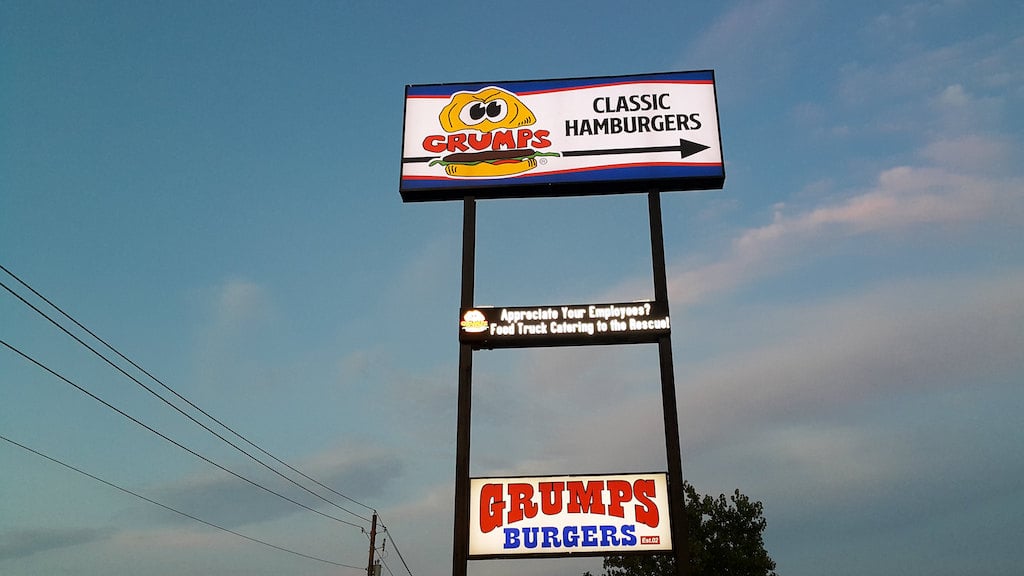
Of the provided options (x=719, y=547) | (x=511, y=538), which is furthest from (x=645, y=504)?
(x=719, y=547)

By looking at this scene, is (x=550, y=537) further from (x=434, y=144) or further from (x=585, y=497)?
(x=434, y=144)

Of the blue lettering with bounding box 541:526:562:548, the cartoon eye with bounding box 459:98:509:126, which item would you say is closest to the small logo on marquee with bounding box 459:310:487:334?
the blue lettering with bounding box 541:526:562:548

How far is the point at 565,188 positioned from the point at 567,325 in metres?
3.82

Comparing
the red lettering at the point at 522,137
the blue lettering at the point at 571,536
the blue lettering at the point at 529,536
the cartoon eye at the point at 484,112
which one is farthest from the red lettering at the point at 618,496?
the cartoon eye at the point at 484,112

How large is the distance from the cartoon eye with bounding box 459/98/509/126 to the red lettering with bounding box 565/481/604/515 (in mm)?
9019

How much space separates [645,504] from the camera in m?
15.3

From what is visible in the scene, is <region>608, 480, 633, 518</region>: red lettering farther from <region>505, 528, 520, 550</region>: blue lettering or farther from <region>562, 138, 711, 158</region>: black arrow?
<region>562, 138, 711, 158</region>: black arrow

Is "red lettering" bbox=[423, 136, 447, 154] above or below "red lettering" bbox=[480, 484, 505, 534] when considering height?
above

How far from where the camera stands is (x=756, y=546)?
3747 cm

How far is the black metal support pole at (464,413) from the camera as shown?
15211 mm

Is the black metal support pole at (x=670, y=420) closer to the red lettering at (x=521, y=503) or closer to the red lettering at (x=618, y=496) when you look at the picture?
the red lettering at (x=618, y=496)

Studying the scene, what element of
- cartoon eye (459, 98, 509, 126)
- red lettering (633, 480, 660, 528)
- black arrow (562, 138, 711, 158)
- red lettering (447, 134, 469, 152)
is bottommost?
red lettering (633, 480, 660, 528)

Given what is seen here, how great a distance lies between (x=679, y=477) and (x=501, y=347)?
14.7 ft

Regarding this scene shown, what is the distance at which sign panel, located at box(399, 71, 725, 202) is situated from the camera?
18359 millimetres
